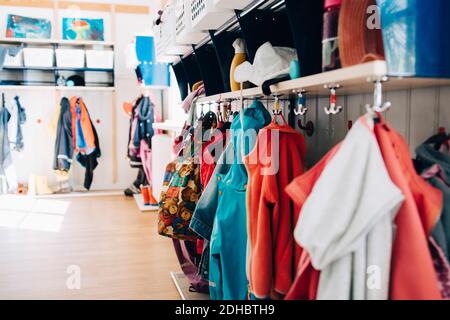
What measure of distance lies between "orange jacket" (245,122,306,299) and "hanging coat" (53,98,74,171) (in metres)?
5.08

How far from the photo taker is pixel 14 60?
6109 millimetres

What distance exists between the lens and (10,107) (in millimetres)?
6273

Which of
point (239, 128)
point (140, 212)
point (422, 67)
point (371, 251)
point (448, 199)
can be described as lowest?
point (140, 212)

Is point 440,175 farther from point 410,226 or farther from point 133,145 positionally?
point 133,145

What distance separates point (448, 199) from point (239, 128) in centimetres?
92

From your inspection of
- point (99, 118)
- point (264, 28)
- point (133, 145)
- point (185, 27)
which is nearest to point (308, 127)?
point (264, 28)

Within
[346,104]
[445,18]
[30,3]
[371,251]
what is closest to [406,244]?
[371,251]

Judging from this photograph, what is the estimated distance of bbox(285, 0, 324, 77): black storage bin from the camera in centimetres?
148

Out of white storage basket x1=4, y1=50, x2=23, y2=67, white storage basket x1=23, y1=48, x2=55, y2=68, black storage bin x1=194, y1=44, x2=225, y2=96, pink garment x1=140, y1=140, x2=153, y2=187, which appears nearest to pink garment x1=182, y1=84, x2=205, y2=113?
black storage bin x1=194, y1=44, x2=225, y2=96

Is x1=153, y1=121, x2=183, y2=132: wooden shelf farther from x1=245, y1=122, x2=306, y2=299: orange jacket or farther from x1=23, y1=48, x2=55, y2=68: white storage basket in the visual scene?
x1=245, y1=122, x2=306, y2=299: orange jacket

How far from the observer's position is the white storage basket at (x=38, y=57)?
6.13 metres

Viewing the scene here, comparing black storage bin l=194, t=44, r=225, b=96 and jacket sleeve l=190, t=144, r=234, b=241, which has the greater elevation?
black storage bin l=194, t=44, r=225, b=96
